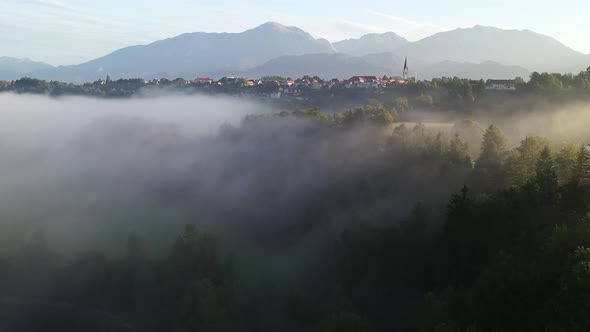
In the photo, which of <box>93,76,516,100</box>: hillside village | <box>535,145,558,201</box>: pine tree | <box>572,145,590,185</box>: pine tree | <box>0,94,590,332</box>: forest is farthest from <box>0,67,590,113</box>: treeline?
<box>535,145,558,201</box>: pine tree

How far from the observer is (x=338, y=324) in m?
21.9

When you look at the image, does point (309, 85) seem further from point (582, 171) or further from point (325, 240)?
point (582, 171)

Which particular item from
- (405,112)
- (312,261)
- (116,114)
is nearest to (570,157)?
(312,261)

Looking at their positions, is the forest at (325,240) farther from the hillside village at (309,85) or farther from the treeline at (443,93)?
the hillside village at (309,85)

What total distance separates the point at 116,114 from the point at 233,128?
238 feet

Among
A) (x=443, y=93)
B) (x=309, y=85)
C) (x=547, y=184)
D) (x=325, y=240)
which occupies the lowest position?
(x=325, y=240)

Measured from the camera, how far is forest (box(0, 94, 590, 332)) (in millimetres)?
19875

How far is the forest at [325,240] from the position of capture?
1988 cm

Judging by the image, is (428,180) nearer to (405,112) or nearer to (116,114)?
(405,112)

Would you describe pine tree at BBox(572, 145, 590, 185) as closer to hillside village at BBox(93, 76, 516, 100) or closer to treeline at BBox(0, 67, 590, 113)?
treeline at BBox(0, 67, 590, 113)

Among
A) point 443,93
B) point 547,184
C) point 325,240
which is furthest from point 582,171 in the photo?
point 443,93

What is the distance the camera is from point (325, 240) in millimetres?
39094

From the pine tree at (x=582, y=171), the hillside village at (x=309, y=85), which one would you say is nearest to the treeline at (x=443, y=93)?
the hillside village at (x=309, y=85)

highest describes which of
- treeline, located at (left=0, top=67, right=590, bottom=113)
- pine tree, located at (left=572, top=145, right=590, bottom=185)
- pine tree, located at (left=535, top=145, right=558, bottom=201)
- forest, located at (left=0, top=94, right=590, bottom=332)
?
treeline, located at (left=0, top=67, right=590, bottom=113)
